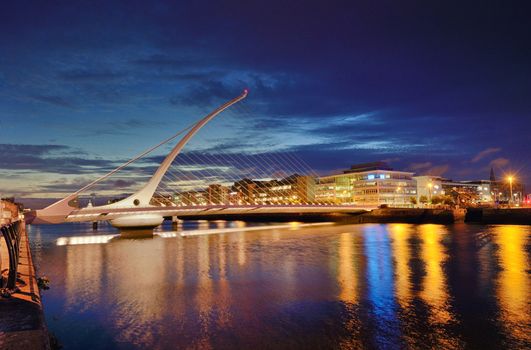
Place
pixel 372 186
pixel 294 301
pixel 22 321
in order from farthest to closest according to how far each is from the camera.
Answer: pixel 372 186 → pixel 294 301 → pixel 22 321

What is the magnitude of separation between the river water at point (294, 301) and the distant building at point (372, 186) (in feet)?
277

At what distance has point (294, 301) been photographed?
12.5 m

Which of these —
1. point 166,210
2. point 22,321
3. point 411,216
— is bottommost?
point 411,216

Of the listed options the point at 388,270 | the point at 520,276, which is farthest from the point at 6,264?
the point at 520,276

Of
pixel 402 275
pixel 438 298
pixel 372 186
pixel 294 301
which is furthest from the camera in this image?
pixel 372 186

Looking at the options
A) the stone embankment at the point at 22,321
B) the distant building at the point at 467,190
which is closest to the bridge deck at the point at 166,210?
the stone embankment at the point at 22,321

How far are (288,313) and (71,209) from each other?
2999 centimetres

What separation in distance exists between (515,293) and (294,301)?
6.82 meters

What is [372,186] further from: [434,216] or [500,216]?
[500,216]

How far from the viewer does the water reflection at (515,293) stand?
9.34 metres

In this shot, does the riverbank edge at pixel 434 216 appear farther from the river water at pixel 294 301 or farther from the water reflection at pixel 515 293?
the river water at pixel 294 301

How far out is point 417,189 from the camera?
114125mm

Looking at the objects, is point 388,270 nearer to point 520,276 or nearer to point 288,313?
point 520,276

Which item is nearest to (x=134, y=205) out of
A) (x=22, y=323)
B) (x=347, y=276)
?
(x=347, y=276)
